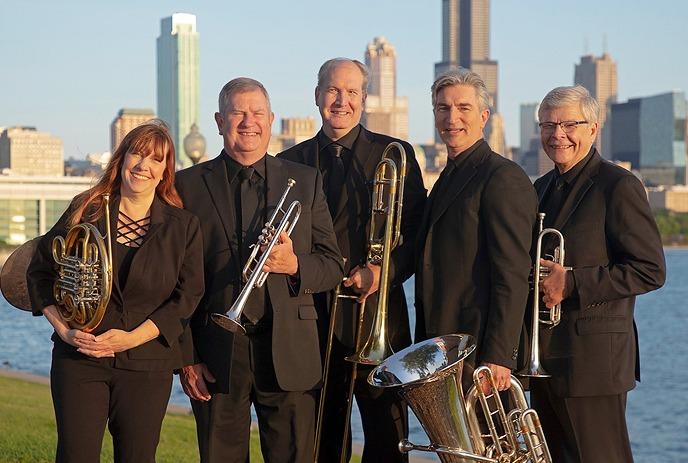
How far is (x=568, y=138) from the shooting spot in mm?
4824

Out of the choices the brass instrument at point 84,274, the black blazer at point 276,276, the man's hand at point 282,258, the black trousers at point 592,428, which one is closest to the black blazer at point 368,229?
the black blazer at point 276,276

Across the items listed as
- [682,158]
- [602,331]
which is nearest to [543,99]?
[602,331]

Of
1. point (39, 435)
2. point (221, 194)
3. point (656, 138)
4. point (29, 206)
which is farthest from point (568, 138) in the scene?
point (656, 138)

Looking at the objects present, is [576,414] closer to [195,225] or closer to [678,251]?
[195,225]

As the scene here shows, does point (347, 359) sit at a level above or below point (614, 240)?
below

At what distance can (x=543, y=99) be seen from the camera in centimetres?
488

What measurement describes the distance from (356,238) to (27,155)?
386 feet

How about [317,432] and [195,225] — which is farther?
[317,432]

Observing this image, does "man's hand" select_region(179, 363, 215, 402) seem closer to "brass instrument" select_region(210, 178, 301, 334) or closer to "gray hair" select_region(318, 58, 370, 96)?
"brass instrument" select_region(210, 178, 301, 334)

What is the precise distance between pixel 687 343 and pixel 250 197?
115 ft

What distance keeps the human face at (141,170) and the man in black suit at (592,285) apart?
5.02ft

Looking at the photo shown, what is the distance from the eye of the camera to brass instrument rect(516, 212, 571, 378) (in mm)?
4695

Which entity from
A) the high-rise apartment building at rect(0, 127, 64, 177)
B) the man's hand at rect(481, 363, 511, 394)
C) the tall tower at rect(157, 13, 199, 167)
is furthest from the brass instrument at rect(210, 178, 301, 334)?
the tall tower at rect(157, 13, 199, 167)

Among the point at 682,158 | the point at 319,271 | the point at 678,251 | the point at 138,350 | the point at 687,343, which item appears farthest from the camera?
the point at 682,158
